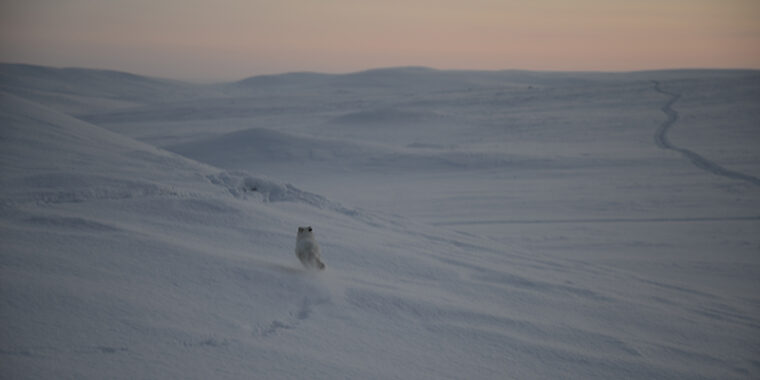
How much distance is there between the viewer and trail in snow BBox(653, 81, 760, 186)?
10.1 m

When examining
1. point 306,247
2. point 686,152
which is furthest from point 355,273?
point 686,152

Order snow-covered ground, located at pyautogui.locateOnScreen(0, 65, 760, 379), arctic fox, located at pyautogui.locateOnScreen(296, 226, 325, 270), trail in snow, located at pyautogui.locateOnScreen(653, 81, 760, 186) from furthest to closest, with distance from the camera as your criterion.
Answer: trail in snow, located at pyautogui.locateOnScreen(653, 81, 760, 186) < arctic fox, located at pyautogui.locateOnScreen(296, 226, 325, 270) < snow-covered ground, located at pyautogui.locateOnScreen(0, 65, 760, 379)

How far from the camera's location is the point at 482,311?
305 cm

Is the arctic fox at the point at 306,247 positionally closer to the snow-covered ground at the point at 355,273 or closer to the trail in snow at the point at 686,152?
the snow-covered ground at the point at 355,273

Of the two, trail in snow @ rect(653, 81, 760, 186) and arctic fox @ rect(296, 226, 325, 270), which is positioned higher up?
trail in snow @ rect(653, 81, 760, 186)

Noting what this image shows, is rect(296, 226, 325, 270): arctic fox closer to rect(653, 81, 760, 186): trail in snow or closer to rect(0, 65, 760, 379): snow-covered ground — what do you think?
rect(0, 65, 760, 379): snow-covered ground

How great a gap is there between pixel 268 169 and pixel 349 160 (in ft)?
6.56

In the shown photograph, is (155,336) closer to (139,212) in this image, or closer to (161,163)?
(139,212)

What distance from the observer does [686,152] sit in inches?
504

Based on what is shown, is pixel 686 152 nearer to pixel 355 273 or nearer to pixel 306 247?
pixel 355 273

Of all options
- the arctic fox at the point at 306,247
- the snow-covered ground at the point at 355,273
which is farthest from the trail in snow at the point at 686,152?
the arctic fox at the point at 306,247

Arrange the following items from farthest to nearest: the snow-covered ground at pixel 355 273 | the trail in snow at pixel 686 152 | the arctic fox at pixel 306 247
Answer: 1. the trail in snow at pixel 686 152
2. the arctic fox at pixel 306 247
3. the snow-covered ground at pixel 355 273

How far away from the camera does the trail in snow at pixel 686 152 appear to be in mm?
10124

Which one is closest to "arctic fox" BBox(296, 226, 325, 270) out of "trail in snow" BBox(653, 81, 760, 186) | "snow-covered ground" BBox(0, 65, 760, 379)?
"snow-covered ground" BBox(0, 65, 760, 379)
